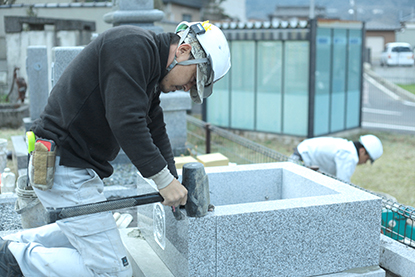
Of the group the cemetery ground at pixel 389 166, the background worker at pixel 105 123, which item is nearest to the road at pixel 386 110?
the cemetery ground at pixel 389 166

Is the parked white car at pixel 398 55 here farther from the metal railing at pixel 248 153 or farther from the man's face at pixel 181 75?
the man's face at pixel 181 75

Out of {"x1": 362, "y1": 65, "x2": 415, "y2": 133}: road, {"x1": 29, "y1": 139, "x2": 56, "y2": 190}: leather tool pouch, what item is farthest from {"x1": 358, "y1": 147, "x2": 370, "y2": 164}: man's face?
{"x1": 362, "y1": 65, "x2": 415, "y2": 133}: road

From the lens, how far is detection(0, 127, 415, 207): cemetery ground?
8.04 m

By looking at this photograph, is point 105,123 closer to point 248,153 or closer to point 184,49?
point 184,49

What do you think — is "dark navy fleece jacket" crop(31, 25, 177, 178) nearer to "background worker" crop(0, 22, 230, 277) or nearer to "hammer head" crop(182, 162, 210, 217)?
"background worker" crop(0, 22, 230, 277)

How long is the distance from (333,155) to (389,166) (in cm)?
430

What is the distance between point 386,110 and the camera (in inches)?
762

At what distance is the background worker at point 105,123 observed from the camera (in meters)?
2.44

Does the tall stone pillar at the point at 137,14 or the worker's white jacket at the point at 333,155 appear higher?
the tall stone pillar at the point at 137,14

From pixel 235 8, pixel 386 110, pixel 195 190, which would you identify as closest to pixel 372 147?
pixel 195 190

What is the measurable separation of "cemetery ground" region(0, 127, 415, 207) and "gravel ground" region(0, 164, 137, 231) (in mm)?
1902

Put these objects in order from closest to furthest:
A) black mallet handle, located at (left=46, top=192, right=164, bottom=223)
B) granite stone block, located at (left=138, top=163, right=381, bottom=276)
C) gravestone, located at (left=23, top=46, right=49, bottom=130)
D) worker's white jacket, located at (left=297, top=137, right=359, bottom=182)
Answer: black mallet handle, located at (left=46, top=192, right=164, bottom=223) → granite stone block, located at (left=138, top=163, right=381, bottom=276) → worker's white jacket, located at (left=297, top=137, right=359, bottom=182) → gravestone, located at (left=23, top=46, right=49, bottom=130)

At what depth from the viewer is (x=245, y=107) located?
12.9 metres

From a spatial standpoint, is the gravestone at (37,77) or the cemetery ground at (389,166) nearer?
the gravestone at (37,77)
